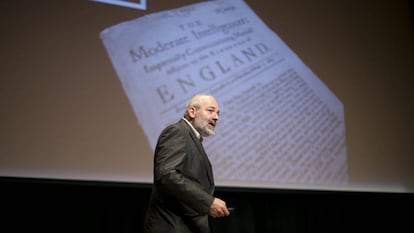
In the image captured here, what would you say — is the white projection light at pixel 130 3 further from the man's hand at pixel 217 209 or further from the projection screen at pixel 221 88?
the man's hand at pixel 217 209

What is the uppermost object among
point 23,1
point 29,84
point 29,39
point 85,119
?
point 23,1

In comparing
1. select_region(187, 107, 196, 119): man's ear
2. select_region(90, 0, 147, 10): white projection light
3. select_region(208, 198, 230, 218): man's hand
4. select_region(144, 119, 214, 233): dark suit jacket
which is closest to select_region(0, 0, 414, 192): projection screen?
select_region(90, 0, 147, 10): white projection light

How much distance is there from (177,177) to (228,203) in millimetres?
1826

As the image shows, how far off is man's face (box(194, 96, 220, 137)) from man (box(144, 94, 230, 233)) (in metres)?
0.05

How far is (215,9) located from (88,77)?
1.08 m

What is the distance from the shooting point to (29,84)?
276 centimetres

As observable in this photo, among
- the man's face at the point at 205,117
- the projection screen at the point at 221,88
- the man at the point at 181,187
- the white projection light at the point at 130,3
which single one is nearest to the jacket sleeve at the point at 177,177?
the man at the point at 181,187

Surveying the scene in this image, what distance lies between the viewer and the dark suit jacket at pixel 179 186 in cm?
169

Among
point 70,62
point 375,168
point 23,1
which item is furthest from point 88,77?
point 375,168

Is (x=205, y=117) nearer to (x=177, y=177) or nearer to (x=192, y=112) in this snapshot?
(x=192, y=112)

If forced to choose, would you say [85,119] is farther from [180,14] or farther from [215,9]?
[215,9]

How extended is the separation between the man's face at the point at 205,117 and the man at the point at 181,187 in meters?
0.05

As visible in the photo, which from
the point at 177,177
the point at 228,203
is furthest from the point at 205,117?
the point at 228,203

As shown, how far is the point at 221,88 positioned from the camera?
3.36 m
